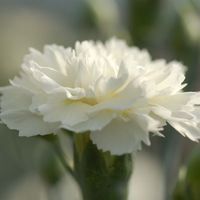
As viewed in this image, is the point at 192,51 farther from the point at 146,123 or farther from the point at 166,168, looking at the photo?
the point at 146,123

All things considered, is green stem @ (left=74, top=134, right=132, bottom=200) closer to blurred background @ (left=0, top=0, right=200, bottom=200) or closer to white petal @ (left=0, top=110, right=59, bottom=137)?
white petal @ (left=0, top=110, right=59, bottom=137)

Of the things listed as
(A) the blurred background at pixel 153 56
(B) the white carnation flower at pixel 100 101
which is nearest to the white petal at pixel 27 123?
(B) the white carnation flower at pixel 100 101

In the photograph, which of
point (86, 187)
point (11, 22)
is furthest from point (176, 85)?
point (11, 22)

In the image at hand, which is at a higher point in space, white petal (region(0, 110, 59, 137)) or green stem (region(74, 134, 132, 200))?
white petal (region(0, 110, 59, 137))

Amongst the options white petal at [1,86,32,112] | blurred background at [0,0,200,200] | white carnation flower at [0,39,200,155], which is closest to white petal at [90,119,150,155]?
white carnation flower at [0,39,200,155]

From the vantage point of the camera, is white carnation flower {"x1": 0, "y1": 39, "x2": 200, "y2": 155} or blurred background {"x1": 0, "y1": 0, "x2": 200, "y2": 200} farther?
blurred background {"x1": 0, "y1": 0, "x2": 200, "y2": 200}

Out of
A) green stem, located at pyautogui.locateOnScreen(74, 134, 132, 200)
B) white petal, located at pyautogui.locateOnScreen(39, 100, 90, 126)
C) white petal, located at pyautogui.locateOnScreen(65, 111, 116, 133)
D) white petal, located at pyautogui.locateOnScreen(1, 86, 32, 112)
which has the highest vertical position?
white petal, located at pyautogui.locateOnScreen(1, 86, 32, 112)
